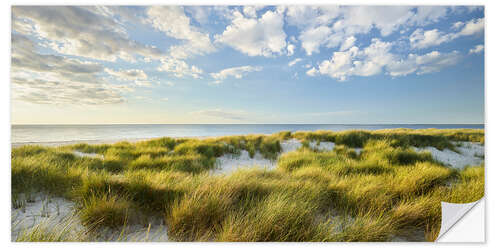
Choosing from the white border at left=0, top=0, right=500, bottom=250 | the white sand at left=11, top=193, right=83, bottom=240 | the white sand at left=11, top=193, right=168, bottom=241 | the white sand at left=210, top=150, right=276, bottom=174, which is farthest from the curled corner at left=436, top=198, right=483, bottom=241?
the white sand at left=11, top=193, right=83, bottom=240

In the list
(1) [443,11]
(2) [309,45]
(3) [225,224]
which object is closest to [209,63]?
(2) [309,45]

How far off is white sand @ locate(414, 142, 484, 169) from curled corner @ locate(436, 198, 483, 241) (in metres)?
0.85

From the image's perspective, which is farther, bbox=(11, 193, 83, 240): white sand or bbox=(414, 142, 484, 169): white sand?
bbox=(414, 142, 484, 169): white sand

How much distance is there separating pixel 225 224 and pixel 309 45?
256 cm

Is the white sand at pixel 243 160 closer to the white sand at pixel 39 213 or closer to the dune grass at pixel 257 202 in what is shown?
the dune grass at pixel 257 202

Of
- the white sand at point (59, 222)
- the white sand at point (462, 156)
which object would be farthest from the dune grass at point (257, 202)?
the white sand at point (462, 156)

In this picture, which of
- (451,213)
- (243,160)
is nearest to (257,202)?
(451,213)

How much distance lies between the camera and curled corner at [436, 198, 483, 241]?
1.72 m

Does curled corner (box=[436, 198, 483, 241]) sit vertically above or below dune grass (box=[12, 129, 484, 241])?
below

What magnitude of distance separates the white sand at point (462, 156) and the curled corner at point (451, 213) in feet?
2.79

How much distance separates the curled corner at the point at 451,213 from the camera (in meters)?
1.72

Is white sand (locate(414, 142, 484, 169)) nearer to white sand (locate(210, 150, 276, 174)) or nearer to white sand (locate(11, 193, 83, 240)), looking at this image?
white sand (locate(210, 150, 276, 174))

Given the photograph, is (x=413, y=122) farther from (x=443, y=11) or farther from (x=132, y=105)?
(x=132, y=105)

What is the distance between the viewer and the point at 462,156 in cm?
326
